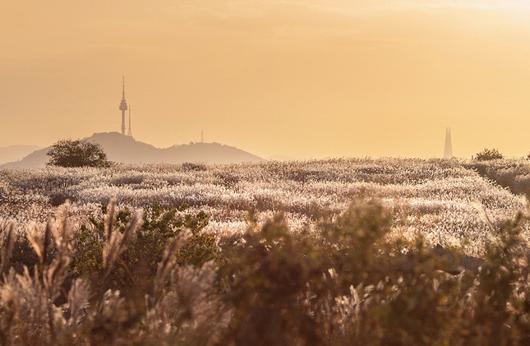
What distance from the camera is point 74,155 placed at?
41188 mm

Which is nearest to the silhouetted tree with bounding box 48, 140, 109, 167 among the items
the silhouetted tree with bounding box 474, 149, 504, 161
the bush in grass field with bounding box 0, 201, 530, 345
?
the silhouetted tree with bounding box 474, 149, 504, 161

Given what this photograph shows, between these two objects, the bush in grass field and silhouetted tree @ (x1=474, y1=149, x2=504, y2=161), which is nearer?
the bush in grass field

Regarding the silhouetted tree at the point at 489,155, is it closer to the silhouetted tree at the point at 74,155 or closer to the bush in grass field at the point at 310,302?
the silhouetted tree at the point at 74,155

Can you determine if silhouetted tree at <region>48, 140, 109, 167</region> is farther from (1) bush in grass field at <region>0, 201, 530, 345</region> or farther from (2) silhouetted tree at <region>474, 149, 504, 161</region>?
(1) bush in grass field at <region>0, 201, 530, 345</region>

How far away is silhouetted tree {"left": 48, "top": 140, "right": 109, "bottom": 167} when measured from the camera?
41.1 m

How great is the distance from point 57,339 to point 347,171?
2974 cm

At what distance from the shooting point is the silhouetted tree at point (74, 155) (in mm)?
41094

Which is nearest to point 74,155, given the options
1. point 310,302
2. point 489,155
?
point 489,155

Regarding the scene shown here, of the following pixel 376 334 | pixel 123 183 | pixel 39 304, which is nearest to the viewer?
pixel 39 304

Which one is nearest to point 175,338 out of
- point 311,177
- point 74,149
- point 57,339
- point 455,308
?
point 57,339

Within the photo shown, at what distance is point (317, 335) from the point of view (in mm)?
5344

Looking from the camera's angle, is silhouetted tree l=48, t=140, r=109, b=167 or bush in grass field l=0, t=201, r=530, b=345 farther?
silhouetted tree l=48, t=140, r=109, b=167

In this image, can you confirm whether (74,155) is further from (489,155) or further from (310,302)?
(310,302)

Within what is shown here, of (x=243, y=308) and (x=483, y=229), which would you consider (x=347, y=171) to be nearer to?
(x=483, y=229)
